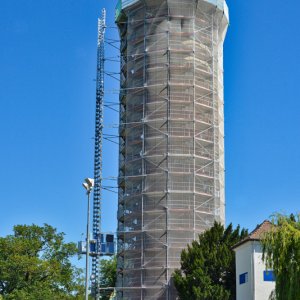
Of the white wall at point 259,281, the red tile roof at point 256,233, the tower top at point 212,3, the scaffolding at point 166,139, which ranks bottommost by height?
the white wall at point 259,281

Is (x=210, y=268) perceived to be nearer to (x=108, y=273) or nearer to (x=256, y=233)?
(x=256, y=233)

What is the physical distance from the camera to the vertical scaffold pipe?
67.4 meters

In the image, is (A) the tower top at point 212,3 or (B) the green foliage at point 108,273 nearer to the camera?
(A) the tower top at point 212,3

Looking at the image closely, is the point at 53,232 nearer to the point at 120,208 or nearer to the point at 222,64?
the point at 120,208

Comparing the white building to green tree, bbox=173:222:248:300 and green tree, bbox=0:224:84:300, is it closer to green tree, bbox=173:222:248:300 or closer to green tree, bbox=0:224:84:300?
green tree, bbox=173:222:248:300

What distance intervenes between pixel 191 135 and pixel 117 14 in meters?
16.8

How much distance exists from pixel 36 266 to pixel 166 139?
1611cm

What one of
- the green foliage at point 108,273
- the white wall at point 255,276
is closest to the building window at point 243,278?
the white wall at point 255,276

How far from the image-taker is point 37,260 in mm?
62531

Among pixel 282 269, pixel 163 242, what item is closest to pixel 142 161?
pixel 163 242

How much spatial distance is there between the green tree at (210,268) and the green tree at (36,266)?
14.8m

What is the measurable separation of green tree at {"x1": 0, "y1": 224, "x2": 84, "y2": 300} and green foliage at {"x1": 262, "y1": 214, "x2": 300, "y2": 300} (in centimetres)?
3197

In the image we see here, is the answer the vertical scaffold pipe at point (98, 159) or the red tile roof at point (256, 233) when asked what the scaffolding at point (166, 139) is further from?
the red tile roof at point (256, 233)

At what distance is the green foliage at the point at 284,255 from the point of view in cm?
3206
